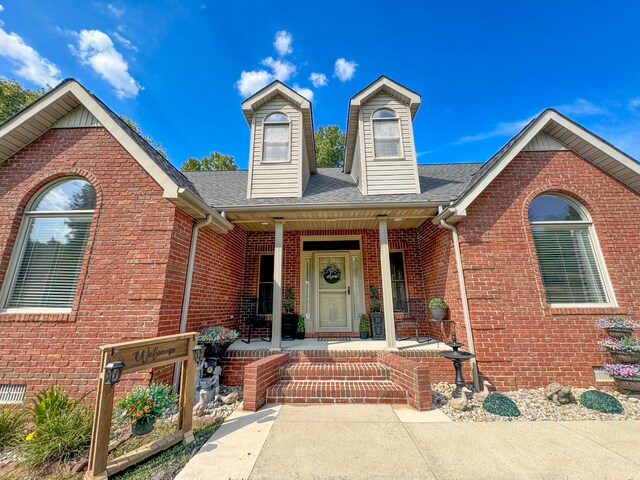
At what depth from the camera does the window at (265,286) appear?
692 centimetres

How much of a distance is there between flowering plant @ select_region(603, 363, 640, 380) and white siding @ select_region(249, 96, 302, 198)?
21.7 ft

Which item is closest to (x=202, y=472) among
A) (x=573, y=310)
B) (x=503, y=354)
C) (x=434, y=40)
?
(x=503, y=354)

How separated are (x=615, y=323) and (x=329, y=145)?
18.0 m

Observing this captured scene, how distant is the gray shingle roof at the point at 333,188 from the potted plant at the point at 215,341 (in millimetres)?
2541

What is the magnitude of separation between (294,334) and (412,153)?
553 centimetres

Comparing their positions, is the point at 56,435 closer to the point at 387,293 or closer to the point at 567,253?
the point at 387,293

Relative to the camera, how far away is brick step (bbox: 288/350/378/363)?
4.73 metres

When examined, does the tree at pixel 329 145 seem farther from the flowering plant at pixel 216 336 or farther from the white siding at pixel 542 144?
the flowering plant at pixel 216 336

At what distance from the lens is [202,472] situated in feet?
7.60

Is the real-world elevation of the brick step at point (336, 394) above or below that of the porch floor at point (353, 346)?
below

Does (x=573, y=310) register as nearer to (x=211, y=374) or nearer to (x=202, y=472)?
(x=202, y=472)

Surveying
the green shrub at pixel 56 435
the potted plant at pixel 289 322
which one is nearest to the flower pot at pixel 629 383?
the potted plant at pixel 289 322

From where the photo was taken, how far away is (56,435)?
2652 mm

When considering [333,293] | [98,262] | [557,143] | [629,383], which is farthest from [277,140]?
[629,383]
